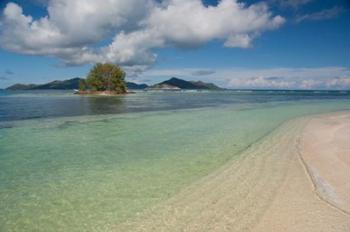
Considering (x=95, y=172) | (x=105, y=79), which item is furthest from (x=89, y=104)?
(x=105, y=79)

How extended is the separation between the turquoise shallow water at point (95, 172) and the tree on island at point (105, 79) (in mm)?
97057

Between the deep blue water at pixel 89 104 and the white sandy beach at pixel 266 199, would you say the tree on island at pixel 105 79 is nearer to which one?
the deep blue water at pixel 89 104

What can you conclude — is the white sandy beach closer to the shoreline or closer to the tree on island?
the shoreline

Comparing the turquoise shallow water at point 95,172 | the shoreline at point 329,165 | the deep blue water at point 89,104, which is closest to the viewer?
the turquoise shallow water at point 95,172

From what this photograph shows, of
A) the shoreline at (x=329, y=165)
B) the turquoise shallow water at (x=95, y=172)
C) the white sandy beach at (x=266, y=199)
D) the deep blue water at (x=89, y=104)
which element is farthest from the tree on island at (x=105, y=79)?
the white sandy beach at (x=266, y=199)

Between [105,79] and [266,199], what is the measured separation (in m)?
110

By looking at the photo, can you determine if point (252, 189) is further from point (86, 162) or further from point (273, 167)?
point (86, 162)

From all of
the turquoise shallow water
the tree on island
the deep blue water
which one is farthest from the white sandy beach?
the tree on island

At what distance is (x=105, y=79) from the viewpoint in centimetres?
11162

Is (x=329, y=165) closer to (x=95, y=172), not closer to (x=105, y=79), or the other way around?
(x=95, y=172)

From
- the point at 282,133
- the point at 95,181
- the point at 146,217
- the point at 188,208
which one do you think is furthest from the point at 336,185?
the point at 282,133

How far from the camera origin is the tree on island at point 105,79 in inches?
4380

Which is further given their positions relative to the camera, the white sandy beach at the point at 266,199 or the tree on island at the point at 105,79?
the tree on island at the point at 105,79

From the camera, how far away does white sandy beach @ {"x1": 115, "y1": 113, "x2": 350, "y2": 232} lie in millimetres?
5469
